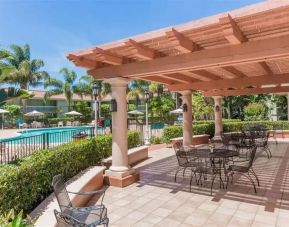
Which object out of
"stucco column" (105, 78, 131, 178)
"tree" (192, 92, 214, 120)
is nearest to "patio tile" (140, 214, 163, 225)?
"stucco column" (105, 78, 131, 178)

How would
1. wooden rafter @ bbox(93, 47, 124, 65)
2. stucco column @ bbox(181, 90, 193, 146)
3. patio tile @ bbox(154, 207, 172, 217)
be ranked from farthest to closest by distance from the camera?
stucco column @ bbox(181, 90, 193, 146) → wooden rafter @ bbox(93, 47, 124, 65) → patio tile @ bbox(154, 207, 172, 217)

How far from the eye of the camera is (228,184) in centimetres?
639

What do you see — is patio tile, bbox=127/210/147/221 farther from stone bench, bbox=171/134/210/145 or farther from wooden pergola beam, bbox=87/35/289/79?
stone bench, bbox=171/134/210/145

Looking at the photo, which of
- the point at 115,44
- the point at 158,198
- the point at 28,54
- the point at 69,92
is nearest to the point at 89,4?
the point at 115,44

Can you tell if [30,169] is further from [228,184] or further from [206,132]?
[206,132]

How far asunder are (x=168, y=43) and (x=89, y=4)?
9891mm

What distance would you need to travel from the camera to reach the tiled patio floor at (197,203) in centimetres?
444

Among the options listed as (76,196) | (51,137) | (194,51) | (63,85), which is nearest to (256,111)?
(51,137)

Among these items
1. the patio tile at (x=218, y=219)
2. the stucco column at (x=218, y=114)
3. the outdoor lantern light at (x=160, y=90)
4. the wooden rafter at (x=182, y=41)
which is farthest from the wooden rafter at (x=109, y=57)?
the outdoor lantern light at (x=160, y=90)

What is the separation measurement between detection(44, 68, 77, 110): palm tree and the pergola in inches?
1046

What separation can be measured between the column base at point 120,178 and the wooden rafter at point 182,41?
3.41 m

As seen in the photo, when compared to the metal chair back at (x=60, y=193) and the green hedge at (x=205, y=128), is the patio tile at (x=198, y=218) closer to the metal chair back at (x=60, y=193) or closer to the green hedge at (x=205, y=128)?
the metal chair back at (x=60, y=193)

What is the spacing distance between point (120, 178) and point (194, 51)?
3.52m

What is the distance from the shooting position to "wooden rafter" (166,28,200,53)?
457cm
